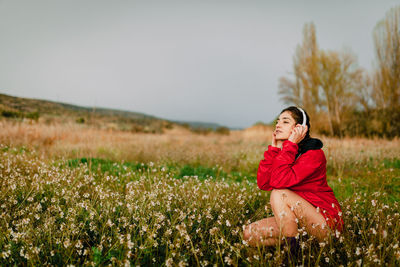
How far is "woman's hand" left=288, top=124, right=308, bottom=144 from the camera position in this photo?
2.69 meters

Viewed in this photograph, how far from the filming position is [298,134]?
8.84 ft

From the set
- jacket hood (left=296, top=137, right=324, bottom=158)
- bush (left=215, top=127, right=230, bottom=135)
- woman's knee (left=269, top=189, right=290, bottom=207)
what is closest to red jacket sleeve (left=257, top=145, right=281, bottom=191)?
woman's knee (left=269, top=189, right=290, bottom=207)

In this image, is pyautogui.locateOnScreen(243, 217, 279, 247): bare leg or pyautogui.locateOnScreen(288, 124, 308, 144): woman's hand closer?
pyautogui.locateOnScreen(243, 217, 279, 247): bare leg

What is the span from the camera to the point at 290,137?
271 centimetres

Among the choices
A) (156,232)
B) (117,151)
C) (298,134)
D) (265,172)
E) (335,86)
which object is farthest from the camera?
(335,86)

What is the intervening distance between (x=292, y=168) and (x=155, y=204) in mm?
1815

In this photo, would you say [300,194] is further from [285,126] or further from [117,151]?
[117,151]

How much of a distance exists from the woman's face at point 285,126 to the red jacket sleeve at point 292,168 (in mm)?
275

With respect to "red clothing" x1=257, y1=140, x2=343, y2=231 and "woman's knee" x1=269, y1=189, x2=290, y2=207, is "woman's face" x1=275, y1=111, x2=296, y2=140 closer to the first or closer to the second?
"red clothing" x1=257, y1=140, x2=343, y2=231

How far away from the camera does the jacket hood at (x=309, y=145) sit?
2.61 meters

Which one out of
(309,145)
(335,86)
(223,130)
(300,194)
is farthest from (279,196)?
(223,130)

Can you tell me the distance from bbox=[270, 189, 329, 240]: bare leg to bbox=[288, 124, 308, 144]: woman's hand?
1.87 ft

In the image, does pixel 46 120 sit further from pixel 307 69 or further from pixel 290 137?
pixel 307 69

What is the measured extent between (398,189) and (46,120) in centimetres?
1546
